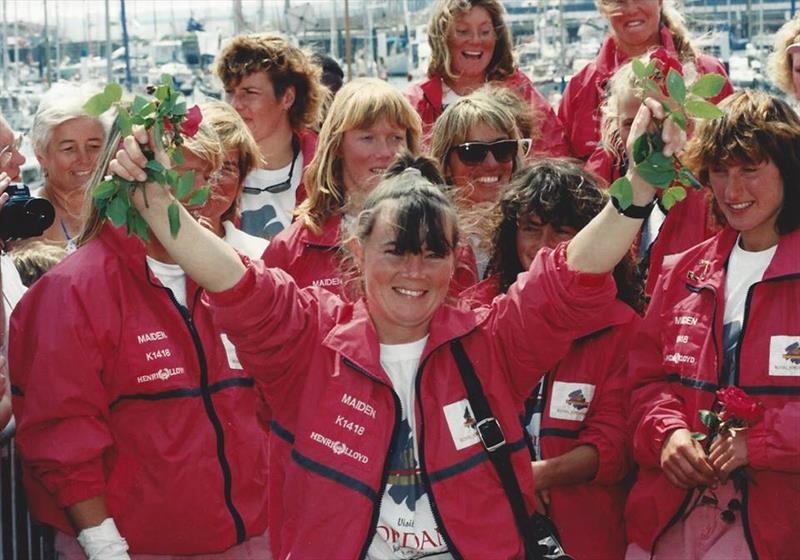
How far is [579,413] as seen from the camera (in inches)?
162

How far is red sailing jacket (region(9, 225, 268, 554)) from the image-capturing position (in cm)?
378

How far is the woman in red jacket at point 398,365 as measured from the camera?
3125mm

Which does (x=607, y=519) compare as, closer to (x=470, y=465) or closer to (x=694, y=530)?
(x=694, y=530)

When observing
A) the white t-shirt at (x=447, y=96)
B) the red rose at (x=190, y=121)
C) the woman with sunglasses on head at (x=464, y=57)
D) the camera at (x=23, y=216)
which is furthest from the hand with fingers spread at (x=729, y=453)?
the white t-shirt at (x=447, y=96)

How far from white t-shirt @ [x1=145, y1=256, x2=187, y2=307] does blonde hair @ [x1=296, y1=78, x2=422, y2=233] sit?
862mm

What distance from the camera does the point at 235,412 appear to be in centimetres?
402

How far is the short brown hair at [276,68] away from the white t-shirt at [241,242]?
149 centimetres

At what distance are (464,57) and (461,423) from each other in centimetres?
331

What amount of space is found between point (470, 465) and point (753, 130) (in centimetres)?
156

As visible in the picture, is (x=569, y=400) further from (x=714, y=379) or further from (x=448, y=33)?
(x=448, y=33)

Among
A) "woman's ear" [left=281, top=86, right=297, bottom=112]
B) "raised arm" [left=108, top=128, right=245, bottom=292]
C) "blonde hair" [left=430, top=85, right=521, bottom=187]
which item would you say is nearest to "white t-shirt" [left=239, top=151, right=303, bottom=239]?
"woman's ear" [left=281, top=86, right=297, bottom=112]

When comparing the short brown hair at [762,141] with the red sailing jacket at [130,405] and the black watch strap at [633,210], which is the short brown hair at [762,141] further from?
the red sailing jacket at [130,405]

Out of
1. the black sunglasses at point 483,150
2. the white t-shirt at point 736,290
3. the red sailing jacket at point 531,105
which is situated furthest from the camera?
the red sailing jacket at point 531,105

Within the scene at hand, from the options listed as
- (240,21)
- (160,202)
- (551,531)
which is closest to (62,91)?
(160,202)
